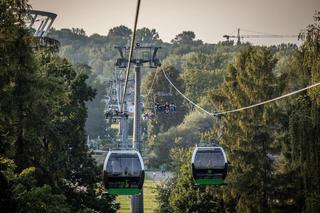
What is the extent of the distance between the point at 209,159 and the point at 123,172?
394 centimetres

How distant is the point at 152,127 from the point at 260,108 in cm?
6448

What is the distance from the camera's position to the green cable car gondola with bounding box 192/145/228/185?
2716 cm

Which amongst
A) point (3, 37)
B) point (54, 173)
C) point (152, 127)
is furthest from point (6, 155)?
point (152, 127)

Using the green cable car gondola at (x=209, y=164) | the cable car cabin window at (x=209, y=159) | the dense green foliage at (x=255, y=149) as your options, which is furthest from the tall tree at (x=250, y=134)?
the cable car cabin window at (x=209, y=159)

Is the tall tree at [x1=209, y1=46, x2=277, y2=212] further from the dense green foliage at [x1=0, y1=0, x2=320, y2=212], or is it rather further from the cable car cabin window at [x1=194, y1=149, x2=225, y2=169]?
the cable car cabin window at [x1=194, y1=149, x2=225, y2=169]

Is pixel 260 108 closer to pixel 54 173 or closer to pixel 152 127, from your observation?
pixel 54 173

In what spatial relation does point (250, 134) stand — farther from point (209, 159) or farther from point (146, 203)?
point (146, 203)

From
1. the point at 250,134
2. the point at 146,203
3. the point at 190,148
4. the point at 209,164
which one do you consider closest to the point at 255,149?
the point at 250,134

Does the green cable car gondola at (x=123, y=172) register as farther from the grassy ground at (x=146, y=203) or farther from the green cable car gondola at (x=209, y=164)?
the grassy ground at (x=146, y=203)

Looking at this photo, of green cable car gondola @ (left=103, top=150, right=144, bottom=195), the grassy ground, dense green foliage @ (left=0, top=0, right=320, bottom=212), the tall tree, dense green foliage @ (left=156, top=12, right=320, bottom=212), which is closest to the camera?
dense green foliage @ (left=0, top=0, right=320, bottom=212)

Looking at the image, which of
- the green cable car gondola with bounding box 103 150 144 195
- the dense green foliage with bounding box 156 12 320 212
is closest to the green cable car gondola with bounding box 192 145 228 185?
the green cable car gondola with bounding box 103 150 144 195

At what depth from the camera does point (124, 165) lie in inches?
970

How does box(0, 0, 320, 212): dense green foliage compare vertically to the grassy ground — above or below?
above

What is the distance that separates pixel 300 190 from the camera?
1407 inches
